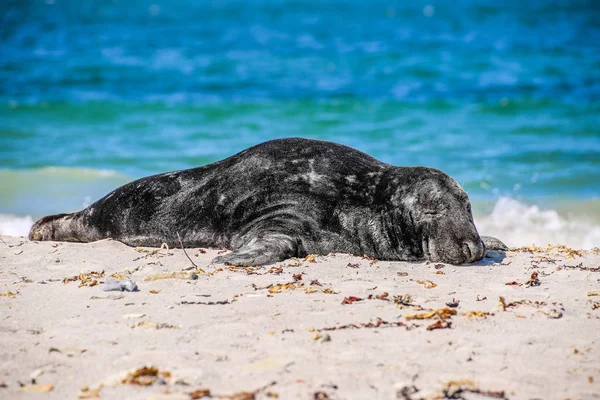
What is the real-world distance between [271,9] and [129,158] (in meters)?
41.5

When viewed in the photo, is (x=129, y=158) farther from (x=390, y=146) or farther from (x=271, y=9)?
(x=271, y=9)

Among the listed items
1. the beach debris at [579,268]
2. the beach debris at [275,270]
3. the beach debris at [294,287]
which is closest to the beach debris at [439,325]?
the beach debris at [294,287]

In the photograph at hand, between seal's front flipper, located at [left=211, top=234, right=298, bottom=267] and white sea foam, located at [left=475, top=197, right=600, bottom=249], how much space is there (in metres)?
3.37

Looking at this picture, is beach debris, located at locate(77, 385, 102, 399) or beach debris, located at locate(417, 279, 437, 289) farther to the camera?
beach debris, located at locate(417, 279, 437, 289)

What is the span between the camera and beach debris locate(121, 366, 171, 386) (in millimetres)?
3529

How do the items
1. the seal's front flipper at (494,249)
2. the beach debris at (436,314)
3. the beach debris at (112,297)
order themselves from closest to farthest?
the beach debris at (436,314) → the beach debris at (112,297) → the seal's front flipper at (494,249)

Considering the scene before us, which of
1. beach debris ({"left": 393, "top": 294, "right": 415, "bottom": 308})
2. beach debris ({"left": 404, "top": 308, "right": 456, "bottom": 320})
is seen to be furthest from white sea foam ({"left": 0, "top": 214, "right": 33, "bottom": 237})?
beach debris ({"left": 404, "top": 308, "right": 456, "bottom": 320})

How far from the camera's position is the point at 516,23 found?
42.2 meters

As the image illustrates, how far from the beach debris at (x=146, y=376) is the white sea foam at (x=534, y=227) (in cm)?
582

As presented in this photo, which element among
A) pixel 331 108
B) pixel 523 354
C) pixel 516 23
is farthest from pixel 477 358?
pixel 516 23

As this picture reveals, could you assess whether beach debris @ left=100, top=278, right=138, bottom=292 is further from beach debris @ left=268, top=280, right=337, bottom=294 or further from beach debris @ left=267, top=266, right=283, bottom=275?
beach debris @ left=267, top=266, right=283, bottom=275

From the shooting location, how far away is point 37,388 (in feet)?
11.5

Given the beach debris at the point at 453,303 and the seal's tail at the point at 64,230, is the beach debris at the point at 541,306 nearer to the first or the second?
the beach debris at the point at 453,303

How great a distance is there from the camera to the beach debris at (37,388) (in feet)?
11.4
